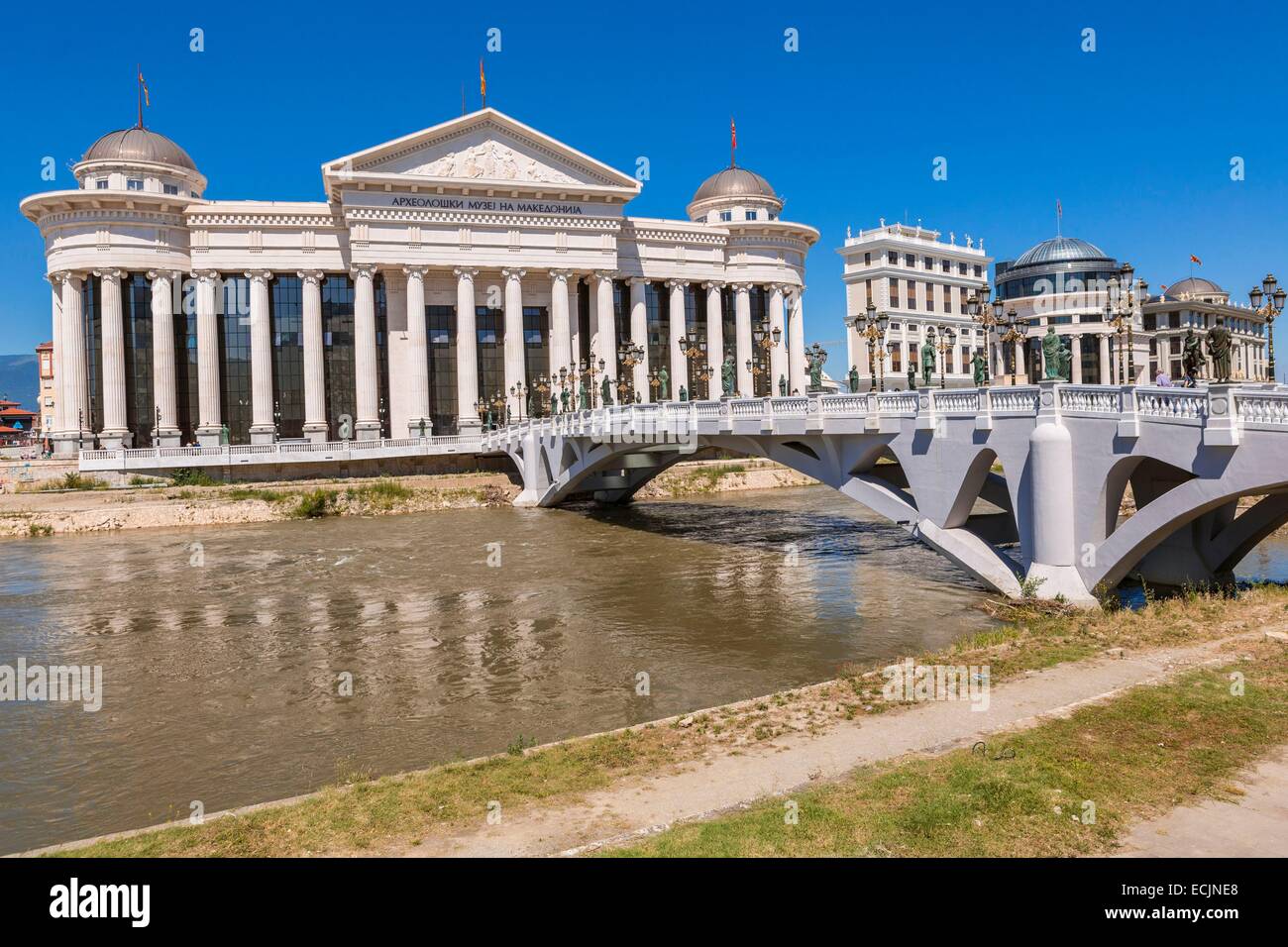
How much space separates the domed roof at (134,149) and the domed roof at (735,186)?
48.1 meters

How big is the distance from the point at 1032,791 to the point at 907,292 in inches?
3598

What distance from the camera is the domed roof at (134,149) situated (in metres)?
73.3

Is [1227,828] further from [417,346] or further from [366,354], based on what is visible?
[366,354]

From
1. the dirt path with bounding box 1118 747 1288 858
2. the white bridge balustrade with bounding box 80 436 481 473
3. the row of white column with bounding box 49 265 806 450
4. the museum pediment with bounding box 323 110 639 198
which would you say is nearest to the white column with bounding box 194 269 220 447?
the row of white column with bounding box 49 265 806 450

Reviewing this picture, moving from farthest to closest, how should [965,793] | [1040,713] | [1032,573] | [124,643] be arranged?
[124,643] < [1032,573] < [1040,713] < [965,793]

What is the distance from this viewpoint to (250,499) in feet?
185

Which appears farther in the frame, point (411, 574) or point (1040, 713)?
point (411, 574)

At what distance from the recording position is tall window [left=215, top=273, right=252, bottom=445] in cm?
7419

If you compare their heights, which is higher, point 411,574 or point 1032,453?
point 1032,453
